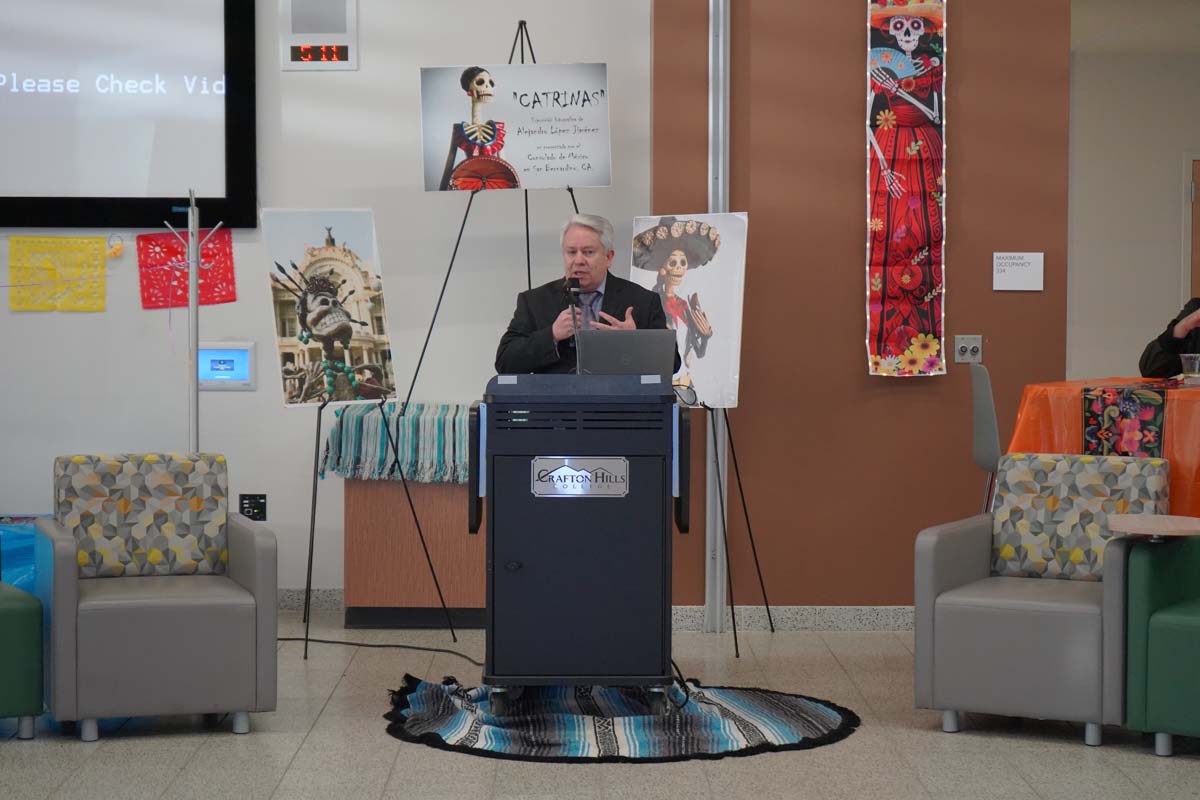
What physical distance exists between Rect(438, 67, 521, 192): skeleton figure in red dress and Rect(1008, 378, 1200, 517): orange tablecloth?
82.5 inches

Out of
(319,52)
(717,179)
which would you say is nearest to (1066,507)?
(717,179)

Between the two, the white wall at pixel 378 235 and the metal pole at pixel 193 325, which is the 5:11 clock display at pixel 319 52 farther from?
the metal pole at pixel 193 325

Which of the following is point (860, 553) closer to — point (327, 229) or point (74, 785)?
point (327, 229)

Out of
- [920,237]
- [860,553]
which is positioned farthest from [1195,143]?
[860,553]

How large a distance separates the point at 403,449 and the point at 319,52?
1801mm

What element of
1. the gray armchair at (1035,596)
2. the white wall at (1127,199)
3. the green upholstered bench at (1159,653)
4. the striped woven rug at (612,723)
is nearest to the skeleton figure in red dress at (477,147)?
the striped woven rug at (612,723)

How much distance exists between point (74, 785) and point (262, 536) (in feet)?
2.78

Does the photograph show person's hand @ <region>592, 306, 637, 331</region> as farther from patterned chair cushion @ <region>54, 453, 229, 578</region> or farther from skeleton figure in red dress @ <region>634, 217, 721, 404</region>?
patterned chair cushion @ <region>54, 453, 229, 578</region>

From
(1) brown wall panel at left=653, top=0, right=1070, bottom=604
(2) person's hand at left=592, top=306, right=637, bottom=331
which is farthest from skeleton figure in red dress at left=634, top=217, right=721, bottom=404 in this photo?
(2) person's hand at left=592, top=306, right=637, bottom=331

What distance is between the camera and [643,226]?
543 centimetres

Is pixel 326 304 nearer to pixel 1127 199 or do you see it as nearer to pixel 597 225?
pixel 597 225

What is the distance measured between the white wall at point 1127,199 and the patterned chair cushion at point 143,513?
6244 millimetres

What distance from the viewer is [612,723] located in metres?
3.97

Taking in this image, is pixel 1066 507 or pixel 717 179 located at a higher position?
pixel 717 179
